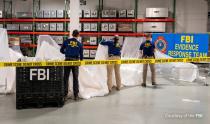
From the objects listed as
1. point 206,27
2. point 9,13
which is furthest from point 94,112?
point 9,13

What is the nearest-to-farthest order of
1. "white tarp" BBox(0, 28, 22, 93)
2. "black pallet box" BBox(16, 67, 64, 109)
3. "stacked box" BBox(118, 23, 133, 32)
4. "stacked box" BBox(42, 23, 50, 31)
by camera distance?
1. "black pallet box" BBox(16, 67, 64, 109)
2. "white tarp" BBox(0, 28, 22, 93)
3. "stacked box" BBox(118, 23, 133, 32)
4. "stacked box" BBox(42, 23, 50, 31)

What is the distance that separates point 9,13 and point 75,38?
40.8 feet

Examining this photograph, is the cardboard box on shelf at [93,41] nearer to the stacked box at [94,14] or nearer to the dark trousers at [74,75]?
the stacked box at [94,14]

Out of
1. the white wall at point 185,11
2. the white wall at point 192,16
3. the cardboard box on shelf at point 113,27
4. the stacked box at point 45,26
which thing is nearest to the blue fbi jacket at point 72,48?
the cardboard box on shelf at point 113,27

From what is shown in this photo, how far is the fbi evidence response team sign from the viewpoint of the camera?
11852 mm

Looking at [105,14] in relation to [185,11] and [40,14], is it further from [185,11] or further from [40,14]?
[185,11]

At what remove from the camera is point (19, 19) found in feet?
59.8

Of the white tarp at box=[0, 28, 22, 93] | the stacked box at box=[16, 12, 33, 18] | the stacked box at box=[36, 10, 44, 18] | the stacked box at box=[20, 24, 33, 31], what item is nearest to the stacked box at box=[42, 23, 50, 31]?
the stacked box at box=[36, 10, 44, 18]

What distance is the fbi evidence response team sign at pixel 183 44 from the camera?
38.9ft

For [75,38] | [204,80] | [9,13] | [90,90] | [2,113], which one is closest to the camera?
[2,113]

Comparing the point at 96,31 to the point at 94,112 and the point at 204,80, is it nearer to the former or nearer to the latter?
the point at 204,80

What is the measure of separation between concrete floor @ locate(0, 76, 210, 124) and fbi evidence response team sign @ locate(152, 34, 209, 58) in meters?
2.78

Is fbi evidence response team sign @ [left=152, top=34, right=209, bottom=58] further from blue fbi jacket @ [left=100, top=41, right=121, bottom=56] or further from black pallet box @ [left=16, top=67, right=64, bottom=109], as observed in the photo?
black pallet box @ [left=16, top=67, right=64, bottom=109]

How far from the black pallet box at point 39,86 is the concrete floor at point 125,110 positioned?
234mm
